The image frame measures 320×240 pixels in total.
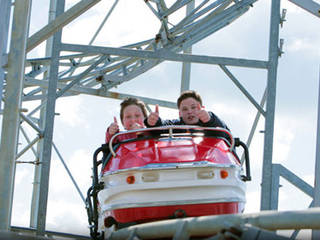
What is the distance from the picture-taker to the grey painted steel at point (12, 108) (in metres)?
5.60

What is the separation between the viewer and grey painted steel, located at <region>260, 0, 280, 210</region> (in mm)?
7383

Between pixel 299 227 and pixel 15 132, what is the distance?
3.51 meters

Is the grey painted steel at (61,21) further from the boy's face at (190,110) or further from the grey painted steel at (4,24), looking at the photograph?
the boy's face at (190,110)

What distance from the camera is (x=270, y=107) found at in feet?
25.4

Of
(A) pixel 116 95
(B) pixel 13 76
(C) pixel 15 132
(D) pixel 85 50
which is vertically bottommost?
(C) pixel 15 132

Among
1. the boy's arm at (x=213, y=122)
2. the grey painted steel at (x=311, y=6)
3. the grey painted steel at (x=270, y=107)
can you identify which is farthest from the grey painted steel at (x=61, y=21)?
the grey painted steel at (x=270, y=107)

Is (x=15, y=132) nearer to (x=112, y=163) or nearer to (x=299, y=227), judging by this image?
(x=112, y=163)

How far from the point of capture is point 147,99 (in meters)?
11.7

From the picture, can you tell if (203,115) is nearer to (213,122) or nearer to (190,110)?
(213,122)

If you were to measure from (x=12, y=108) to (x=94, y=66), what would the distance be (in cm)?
254

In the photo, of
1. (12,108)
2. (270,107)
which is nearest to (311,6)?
(12,108)

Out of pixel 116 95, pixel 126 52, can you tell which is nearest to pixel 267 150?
pixel 126 52

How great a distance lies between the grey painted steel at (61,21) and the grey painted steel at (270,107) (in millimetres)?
2460

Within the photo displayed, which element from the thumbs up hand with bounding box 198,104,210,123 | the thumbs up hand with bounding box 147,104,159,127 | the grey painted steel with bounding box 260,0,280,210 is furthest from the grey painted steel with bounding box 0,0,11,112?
the grey painted steel with bounding box 260,0,280,210
